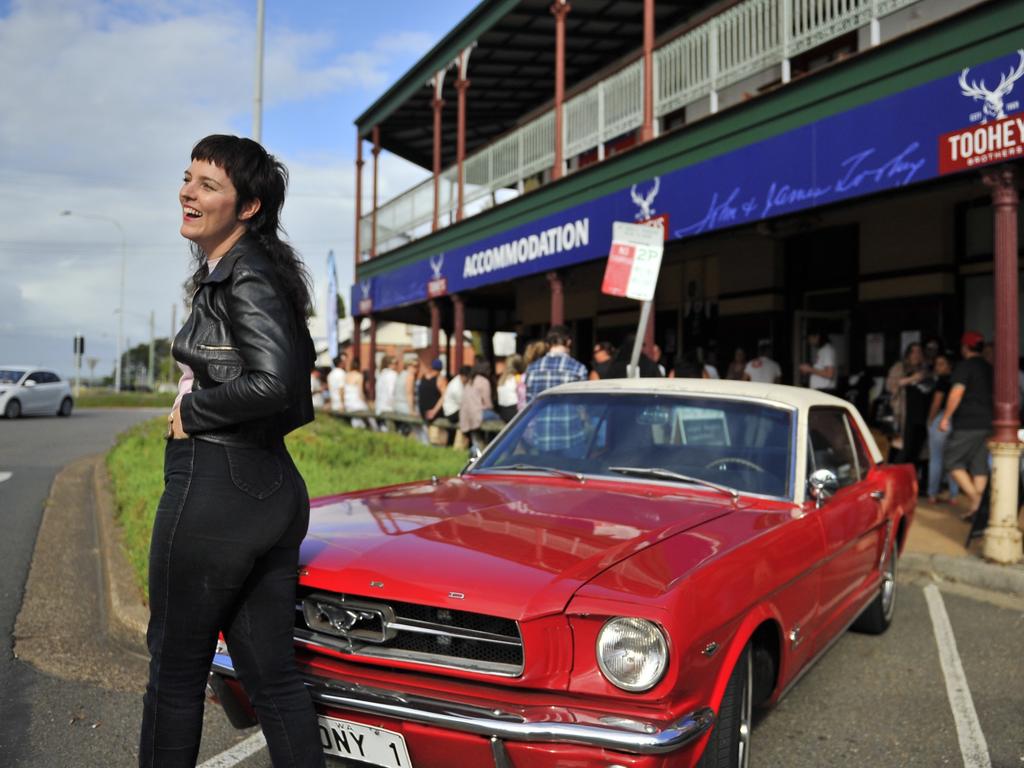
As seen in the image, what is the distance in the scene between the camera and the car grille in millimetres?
2551

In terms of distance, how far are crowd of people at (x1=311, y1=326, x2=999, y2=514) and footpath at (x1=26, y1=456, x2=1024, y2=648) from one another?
0.36 meters

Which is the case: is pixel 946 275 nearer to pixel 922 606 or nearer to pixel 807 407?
pixel 922 606

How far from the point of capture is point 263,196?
2422 mm

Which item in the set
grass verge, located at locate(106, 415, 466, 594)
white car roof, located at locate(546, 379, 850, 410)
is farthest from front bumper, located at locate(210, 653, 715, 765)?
grass verge, located at locate(106, 415, 466, 594)

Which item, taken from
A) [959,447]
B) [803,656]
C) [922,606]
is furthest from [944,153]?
[803,656]

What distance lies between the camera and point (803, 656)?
347 centimetres

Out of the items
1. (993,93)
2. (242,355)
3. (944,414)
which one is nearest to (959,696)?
(242,355)

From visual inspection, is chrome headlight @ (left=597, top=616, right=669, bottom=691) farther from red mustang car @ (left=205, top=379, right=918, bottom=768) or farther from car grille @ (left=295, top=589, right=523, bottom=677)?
car grille @ (left=295, top=589, right=523, bottom=677)

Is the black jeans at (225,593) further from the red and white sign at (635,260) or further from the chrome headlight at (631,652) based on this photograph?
the red and white sign at (635,260)

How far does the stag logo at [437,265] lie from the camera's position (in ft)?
55.8

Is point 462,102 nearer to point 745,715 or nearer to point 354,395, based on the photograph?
point 354,395

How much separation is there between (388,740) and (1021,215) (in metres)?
9.66

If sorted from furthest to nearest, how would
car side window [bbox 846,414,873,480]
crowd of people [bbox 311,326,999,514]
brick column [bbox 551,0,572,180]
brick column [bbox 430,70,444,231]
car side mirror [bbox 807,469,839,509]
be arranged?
1. brick column [bbox 430,70,444,231]
2. brick column [bbox 551,0,572,180]
3. crowd of people [bbox 311,326,999,514]
4. car side window [bbox 846,414,873,480]
5. car side mirror [bbox 807,469,839,509]

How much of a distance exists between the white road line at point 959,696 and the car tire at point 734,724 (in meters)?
1.08
